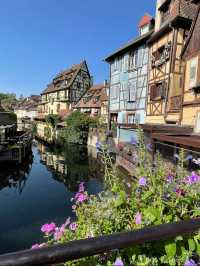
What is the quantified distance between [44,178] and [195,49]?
41.6 ft

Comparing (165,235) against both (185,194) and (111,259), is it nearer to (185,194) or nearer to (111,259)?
(111,259)

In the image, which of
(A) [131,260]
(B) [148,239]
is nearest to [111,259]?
(A) [131,260]

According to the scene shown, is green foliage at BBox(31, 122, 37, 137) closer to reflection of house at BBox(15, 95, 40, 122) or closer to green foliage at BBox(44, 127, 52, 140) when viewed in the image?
green foliage at BBox(44, 127, 52, 140)

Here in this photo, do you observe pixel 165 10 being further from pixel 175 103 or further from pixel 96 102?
pixel 96 102

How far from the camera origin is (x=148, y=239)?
1.27 metres

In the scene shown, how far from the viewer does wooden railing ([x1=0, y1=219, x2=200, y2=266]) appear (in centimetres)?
105

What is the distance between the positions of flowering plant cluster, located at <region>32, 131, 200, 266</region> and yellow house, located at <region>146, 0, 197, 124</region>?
12852mm

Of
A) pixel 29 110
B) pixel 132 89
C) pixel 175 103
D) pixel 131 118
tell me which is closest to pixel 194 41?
pixel 175 103

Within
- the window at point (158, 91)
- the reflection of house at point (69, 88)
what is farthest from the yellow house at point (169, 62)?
the reflection of house at point (69, 88)

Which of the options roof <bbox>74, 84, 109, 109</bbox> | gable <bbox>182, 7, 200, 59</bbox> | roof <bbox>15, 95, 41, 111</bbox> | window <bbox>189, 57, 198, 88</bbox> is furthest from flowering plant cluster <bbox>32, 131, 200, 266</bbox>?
roof <bbox>15, 95, 41, 111</bbox>

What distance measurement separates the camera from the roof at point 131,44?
2129cm

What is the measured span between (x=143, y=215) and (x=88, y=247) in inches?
36.8

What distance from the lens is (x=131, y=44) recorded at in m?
23.0

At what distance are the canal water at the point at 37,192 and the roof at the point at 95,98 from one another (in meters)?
11.1
